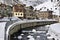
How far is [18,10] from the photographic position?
6.39 metres

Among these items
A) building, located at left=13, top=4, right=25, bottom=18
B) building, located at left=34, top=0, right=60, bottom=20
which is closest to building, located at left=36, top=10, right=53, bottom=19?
building, located at left=34, top=0, right=60, bottom=20

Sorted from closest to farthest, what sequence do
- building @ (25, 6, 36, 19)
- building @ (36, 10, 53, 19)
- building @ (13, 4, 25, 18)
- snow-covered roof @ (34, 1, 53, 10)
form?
building @ (13, 4, 25, 18) → building @ (25, 6, 36, 19) → building @ (36, 10, 53, 19) → snow-covered roof @ (34, 1, 53, 10)

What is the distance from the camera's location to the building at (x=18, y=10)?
20.6ft

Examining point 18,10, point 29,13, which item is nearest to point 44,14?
point 29,13

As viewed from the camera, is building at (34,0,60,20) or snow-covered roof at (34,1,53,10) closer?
building at (34,0,60,20)

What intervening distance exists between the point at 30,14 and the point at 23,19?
0.30 meters

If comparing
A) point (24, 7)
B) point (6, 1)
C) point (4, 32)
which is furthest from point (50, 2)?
point (4, 32)

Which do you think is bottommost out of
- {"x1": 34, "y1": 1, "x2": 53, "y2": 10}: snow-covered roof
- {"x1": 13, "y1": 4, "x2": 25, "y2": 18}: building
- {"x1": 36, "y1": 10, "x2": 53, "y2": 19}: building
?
{"x1": 36, "y1": 10, "x2": 53, "y2": 19}: building

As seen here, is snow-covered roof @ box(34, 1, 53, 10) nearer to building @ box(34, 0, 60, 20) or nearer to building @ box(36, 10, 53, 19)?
building @ box(34, 0, 60, 20)

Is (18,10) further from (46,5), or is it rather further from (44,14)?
(46,5)

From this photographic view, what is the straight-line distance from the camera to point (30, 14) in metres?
6.42

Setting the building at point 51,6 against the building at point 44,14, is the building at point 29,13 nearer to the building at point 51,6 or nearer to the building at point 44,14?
the building at point 44,14

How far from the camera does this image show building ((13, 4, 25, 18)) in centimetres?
629

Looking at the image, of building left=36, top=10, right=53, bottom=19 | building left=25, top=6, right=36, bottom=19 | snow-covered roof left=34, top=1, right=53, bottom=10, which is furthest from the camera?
snow-covered roof left=34, top=1, right=53, bottom=10
